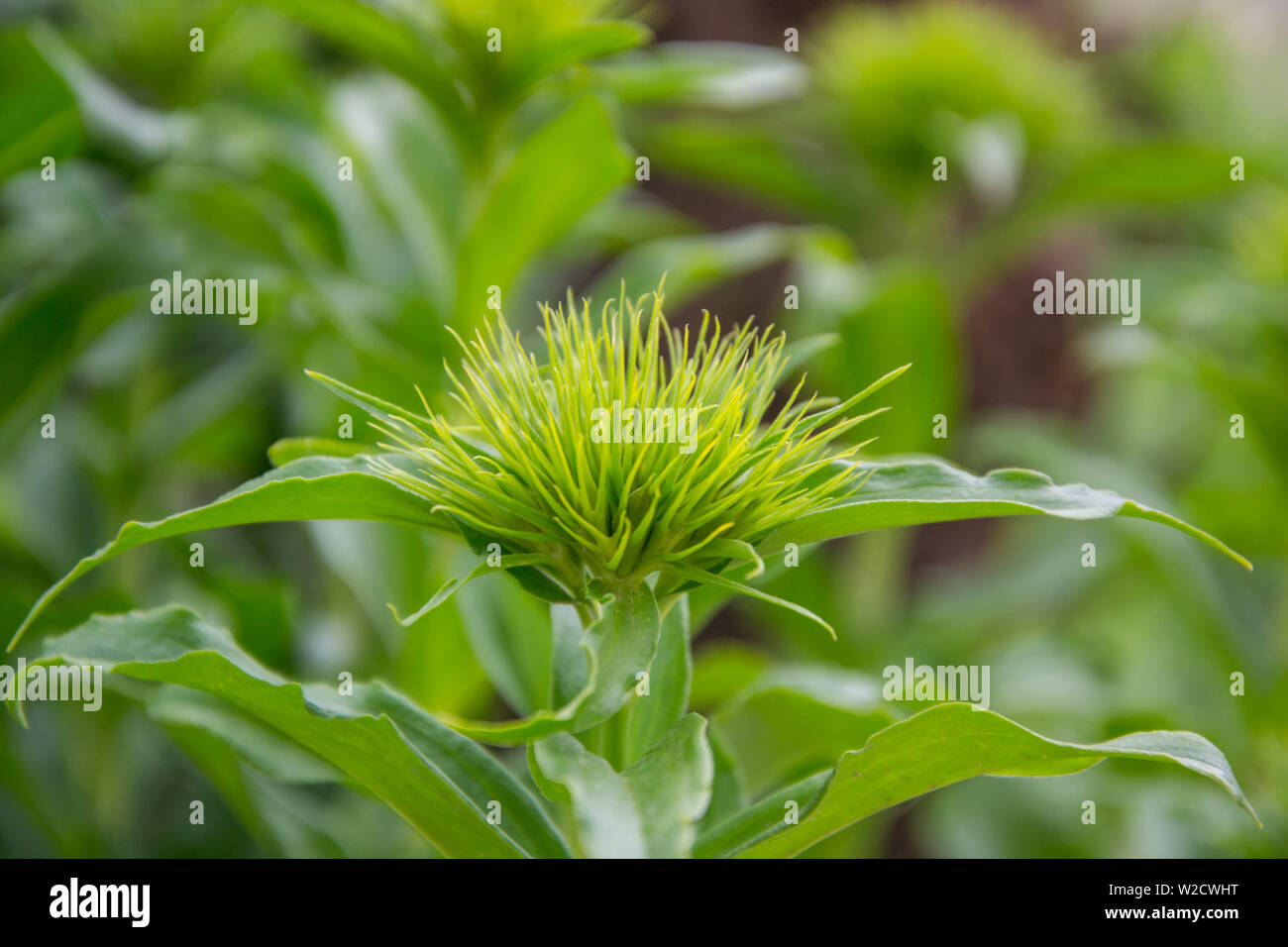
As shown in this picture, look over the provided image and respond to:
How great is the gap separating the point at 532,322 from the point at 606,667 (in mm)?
1409

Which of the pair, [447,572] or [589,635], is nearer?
[589,635]

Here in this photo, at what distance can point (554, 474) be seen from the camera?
2.09 ft

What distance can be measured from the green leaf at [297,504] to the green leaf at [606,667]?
13 centimetres

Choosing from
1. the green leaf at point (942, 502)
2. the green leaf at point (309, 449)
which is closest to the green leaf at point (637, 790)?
the green leaf at point (942, 502)

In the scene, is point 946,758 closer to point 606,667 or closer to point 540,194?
point 606,667

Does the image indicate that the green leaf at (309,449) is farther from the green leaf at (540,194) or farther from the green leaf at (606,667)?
the green leaf at (540,194)

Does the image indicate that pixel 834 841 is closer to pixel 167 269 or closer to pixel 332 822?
pixel 332 822

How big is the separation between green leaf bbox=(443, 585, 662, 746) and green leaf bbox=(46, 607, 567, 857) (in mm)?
66

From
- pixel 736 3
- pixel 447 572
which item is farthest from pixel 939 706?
pixel 736 3

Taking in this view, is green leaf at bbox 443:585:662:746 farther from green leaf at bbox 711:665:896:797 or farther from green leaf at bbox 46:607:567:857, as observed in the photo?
green leaf at bbox 711:665:896:797

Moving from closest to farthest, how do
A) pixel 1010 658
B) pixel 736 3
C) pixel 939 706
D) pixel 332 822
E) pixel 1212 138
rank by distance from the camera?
pixel 939 706
pixel 332 822
pixel 1010 658
pixel 1212 138
pixel 736 3

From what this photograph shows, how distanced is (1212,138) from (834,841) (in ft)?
4.05

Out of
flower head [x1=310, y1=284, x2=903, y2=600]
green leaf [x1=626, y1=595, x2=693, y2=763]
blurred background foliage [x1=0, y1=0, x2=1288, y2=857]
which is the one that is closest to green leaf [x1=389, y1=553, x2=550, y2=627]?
flower head [x1=310, y1=284, x2=903, y2=600]

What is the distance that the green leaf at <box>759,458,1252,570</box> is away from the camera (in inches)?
25.6
